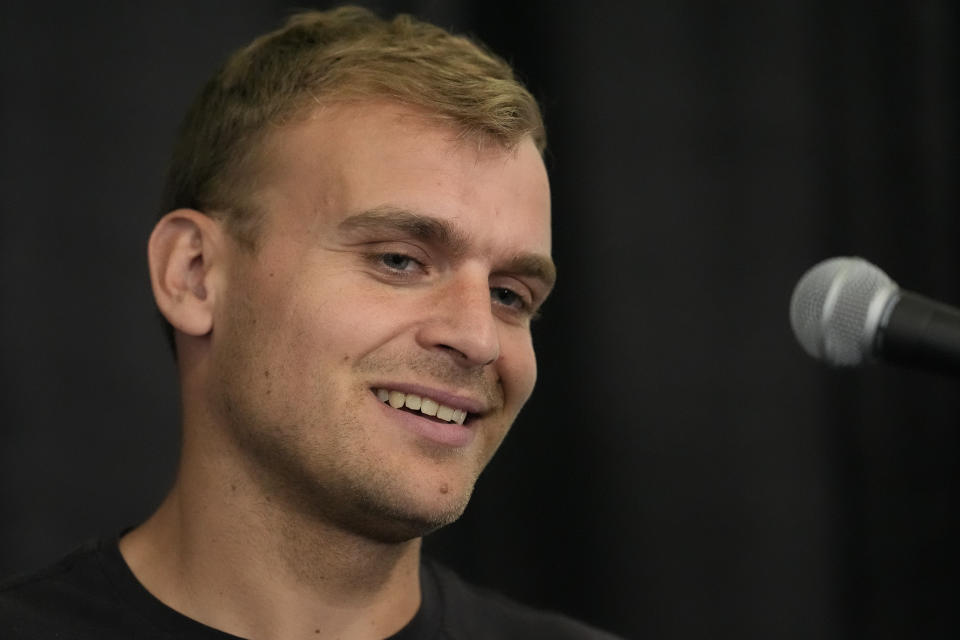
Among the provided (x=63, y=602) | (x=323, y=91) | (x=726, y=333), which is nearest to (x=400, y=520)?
(x=63, y=602)

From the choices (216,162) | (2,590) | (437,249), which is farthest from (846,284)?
(2,590)

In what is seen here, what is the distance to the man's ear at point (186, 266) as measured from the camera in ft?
5.67

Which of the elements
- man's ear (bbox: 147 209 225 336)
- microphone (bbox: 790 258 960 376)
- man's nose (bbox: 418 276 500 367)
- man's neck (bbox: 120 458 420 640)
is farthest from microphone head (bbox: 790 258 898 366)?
man's ear (bbox: 147 209 225 336)

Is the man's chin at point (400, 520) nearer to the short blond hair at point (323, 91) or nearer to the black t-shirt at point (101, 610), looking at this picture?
the black t-shirt at point (101, 610)

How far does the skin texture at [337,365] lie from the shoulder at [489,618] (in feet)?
0.47

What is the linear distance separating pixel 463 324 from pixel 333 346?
179 mm

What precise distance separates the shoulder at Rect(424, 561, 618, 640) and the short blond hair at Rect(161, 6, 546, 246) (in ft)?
2.16

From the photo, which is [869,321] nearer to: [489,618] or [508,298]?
[508,298]

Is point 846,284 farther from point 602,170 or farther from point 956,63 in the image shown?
point 956,63

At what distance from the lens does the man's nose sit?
1608mm

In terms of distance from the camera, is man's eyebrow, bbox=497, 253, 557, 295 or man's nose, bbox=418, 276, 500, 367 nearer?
man's nose, bbox=418, 276, 500, 367

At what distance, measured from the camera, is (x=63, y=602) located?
1.65 meters

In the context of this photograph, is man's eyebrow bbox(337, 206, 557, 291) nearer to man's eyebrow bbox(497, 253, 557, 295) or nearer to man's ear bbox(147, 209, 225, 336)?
man's eyebrow bbox(497, 253, 557, 295)

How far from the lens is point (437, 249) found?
5.44 feet
